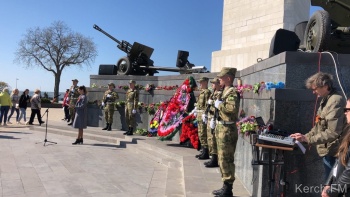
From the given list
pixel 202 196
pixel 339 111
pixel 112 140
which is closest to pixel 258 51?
pixel 112 140

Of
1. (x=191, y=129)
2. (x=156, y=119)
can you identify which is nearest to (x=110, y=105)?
(x=156, y=119)

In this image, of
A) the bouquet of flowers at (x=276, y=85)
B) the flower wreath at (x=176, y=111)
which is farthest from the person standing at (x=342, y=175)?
the flower wreath at (x=176, y=111)

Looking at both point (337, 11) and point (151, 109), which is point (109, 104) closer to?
point (151, 109)

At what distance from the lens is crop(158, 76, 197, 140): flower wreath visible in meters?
9.64

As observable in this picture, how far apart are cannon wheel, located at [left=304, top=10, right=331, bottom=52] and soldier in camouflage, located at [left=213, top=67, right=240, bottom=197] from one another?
154 centimetres

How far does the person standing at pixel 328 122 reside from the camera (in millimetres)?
3561

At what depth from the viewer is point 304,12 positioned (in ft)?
42.5

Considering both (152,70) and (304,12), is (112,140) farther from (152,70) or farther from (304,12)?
(304,12)

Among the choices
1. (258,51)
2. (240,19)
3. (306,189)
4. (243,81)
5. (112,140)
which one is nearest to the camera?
(306,189)

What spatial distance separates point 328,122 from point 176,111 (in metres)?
6.45

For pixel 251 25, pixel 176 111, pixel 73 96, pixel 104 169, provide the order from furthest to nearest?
pixel 73 96 → pixel 251 25 → pixel 176 111 → pixel 104 169

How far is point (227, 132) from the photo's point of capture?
512 cm

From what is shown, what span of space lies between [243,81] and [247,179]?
2942mm

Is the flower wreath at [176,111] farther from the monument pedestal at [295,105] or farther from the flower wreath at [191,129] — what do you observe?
the monument pedestal at [295,105]
